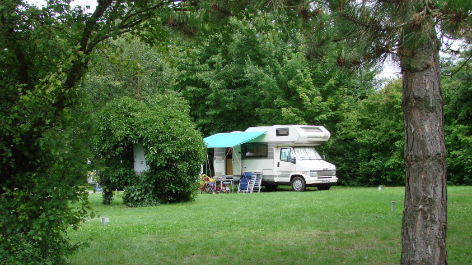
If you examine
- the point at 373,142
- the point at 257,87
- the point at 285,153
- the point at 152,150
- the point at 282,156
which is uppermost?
the point at 257,87

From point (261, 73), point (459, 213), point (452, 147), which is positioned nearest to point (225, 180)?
point (261, 73)

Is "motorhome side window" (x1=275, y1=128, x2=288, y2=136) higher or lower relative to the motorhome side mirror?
higher

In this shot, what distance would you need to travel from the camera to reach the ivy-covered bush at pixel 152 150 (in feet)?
43.3

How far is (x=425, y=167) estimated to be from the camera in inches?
174

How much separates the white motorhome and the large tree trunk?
531 inches

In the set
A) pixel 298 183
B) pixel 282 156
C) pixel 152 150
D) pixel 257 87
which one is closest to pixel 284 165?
pixel 282 156

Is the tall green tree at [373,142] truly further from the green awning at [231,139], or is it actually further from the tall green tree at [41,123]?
the tall green tree at [41,123]

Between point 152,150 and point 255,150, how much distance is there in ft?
24.3

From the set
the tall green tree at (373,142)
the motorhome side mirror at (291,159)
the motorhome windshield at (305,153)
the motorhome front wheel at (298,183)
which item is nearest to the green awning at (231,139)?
the motorhome side mirror at (291,159)

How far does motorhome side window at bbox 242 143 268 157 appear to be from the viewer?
760 inches

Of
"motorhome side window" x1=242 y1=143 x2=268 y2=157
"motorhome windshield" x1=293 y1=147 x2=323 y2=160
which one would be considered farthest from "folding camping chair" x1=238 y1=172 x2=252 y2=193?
"motorhome windshield" x1=293 y1=147 x2=323 y2=160

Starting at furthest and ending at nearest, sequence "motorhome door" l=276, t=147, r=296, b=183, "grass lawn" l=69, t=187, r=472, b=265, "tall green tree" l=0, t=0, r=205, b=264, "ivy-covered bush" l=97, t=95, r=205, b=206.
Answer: "motorhome door" l=276, t=147, r=296, b=183
"ivy-covered bush" l=97, t=95, r=205, b=206
"grass lawn" l=69, t=187, r=472, b=265
"tall green tree" l=0, t=0, r=205, b=264

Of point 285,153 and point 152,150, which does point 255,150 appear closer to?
point 285,153

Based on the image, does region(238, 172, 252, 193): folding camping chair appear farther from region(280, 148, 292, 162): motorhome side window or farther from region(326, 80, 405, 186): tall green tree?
region(326, 80, 405, 186): tall green tree
